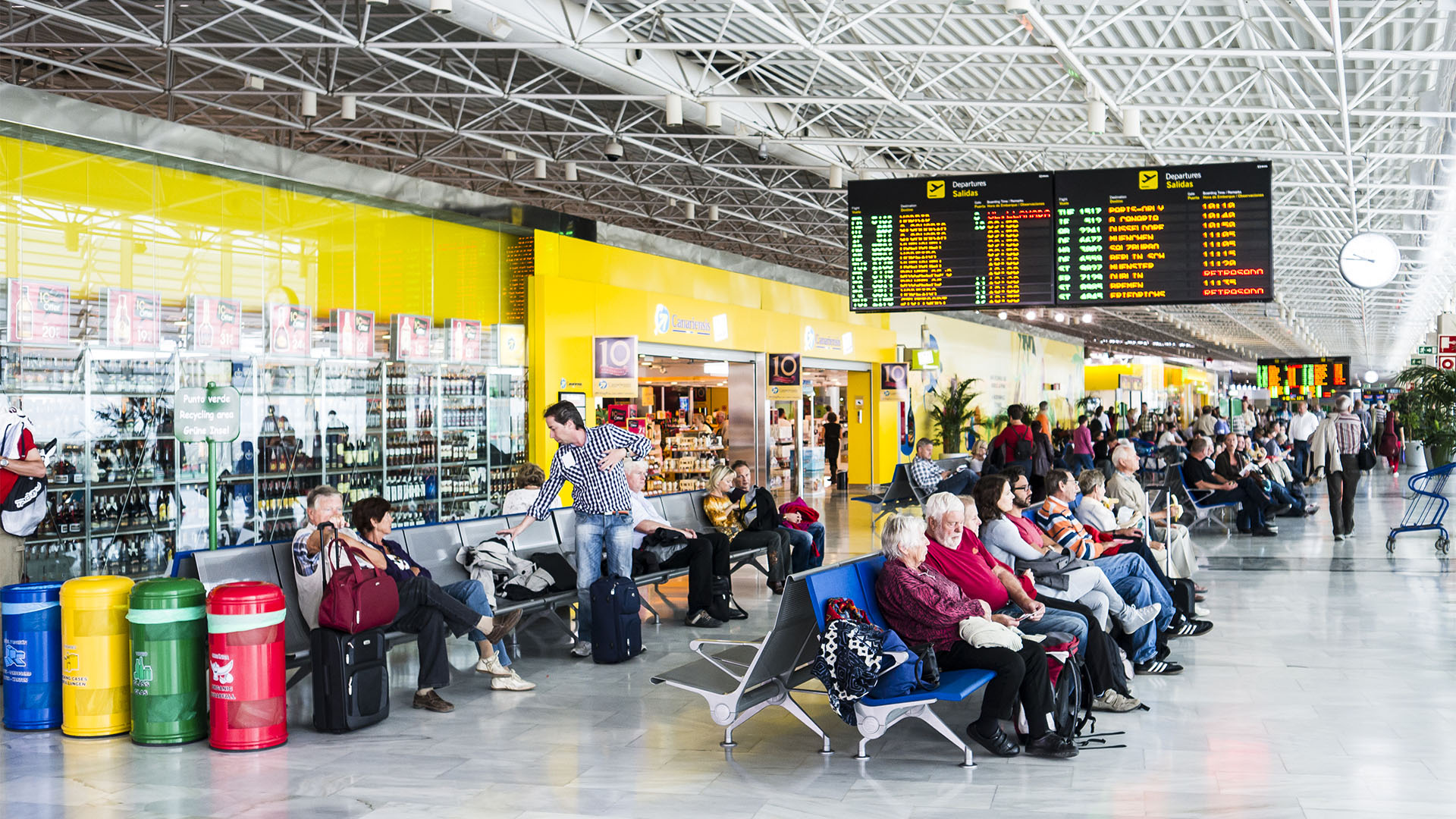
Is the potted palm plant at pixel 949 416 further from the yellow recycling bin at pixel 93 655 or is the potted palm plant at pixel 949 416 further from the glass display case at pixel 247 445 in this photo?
the yellow recycling bin at pixel 93 655

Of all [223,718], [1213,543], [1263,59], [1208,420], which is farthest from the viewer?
[1208,420]

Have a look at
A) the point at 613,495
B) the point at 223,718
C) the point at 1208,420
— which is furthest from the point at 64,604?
the point at 1208,420

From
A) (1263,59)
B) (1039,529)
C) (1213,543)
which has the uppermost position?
(1263,59)

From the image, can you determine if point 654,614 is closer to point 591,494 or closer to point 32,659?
point 591,494

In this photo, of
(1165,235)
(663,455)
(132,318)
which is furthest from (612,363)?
(1165,235)

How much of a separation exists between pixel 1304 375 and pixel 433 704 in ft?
144

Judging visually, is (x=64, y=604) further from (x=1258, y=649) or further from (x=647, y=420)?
(x=647, y=420)

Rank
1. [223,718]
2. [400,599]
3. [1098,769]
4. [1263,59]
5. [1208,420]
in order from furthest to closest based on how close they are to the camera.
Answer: [1208,420] → [1263,59] → [400,599] → [223,718] → [1098,769]

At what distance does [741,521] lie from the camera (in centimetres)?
987

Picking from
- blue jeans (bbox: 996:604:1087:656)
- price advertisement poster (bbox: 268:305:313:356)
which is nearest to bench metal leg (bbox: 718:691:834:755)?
blue jeans (bbox: 996:604:1087:656)

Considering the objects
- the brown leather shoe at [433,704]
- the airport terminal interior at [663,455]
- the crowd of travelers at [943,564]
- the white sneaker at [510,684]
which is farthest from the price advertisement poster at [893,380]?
the brown leather shoe at [433,704]

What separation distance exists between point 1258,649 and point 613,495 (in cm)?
393

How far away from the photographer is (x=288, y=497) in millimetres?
10391

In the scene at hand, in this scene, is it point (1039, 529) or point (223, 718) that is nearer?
point (223, 718)
